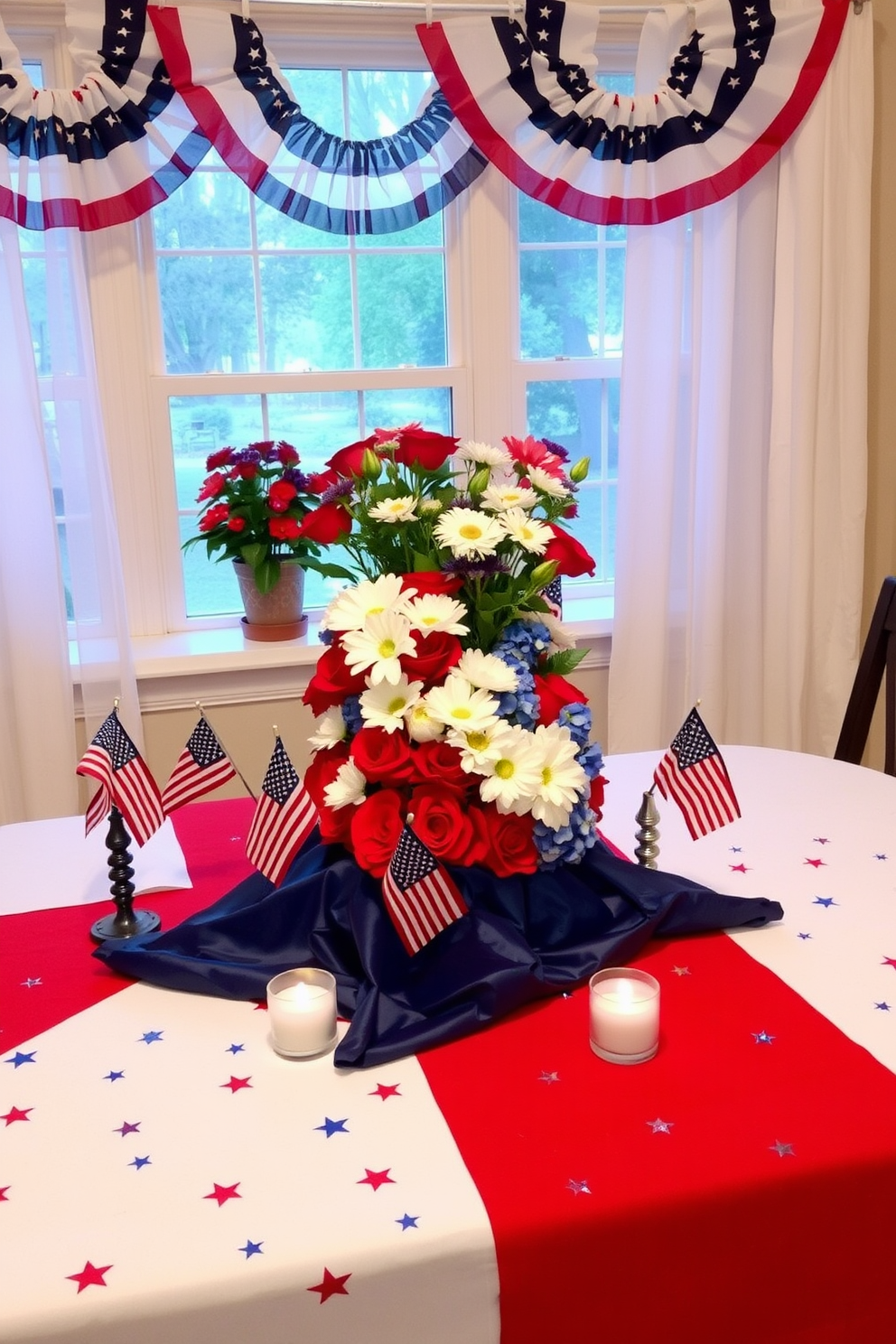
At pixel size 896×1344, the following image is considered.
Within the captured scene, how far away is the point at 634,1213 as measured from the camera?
3.04ft

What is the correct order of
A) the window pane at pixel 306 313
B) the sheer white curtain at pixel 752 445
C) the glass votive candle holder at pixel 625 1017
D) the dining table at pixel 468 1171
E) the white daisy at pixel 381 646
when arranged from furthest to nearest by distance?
the window pane at pixel 306 313 < the sheer white curtain at pixel 752 445 < the white daisy at pixel 381 646 < the glass votive candle holder at pixel 625 1017 < the dining table at pixel 468 1171

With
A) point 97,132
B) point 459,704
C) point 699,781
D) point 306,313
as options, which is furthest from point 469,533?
point 306,313

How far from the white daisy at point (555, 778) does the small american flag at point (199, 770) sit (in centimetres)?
40

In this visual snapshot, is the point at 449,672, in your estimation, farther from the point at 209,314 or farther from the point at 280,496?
the point at 209,314

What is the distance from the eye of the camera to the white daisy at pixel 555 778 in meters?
1.21

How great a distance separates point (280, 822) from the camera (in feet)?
4.27

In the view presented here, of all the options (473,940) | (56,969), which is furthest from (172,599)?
(473,940)

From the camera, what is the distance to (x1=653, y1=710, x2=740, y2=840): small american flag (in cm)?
140

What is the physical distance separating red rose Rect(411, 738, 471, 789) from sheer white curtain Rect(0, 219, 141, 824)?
5.11 ft

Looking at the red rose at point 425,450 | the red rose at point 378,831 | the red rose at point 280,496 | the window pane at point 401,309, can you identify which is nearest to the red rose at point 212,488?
the red rose at point 280,496

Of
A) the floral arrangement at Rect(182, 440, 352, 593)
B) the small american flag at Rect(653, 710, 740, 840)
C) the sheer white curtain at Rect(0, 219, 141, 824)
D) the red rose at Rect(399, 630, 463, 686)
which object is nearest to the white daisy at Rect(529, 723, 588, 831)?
the red rose at Rect(399, 630, 463, 686)

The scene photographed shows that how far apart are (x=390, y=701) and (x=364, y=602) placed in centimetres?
10

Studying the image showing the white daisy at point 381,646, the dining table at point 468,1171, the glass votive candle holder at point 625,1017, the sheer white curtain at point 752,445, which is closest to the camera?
the dining table at point 468,1171

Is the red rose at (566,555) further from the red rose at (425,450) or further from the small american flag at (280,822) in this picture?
the small american flag at (280,822)
